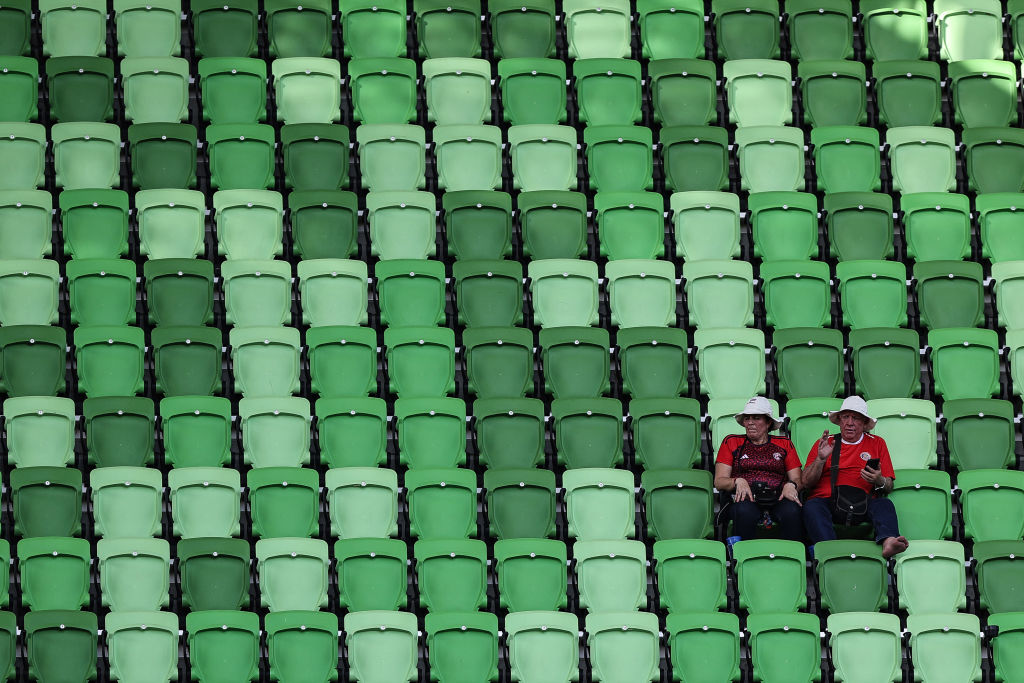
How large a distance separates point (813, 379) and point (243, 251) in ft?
9.37

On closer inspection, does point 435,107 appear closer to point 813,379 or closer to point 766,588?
point 813,379

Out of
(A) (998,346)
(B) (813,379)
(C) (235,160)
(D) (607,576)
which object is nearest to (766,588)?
Answer: (D) (607,576)

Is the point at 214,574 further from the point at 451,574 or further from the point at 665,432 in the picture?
the point at 665,432

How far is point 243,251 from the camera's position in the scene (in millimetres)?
9672

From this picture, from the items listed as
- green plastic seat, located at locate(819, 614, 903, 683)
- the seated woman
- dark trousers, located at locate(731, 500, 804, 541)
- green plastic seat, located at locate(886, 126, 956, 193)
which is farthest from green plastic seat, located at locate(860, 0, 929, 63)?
green plastic seat, located at locate(819, 614, 903, 683)

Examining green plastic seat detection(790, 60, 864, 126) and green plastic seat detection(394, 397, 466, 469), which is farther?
green plastic seat detection(790, 60, 864, 126)

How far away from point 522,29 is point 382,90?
0.90m

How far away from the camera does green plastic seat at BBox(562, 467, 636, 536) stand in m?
8.52

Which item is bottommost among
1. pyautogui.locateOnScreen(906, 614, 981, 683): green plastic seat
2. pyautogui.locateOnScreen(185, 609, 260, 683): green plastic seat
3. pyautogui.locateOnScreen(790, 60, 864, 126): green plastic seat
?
pyautogui.locateOnScreen(906, 614, 981, 683): green plastic seat

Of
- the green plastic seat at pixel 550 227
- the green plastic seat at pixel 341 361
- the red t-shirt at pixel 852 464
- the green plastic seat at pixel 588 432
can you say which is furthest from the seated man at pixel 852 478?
the green plastic seat at pixel 341 361

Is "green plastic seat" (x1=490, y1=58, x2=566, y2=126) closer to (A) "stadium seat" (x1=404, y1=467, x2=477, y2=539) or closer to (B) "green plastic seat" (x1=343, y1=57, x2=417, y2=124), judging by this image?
(B) "green plastic seat" (x1=343, y1=57, x2=417, y2=124)

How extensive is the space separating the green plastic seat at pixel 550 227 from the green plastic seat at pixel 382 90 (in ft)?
3.09

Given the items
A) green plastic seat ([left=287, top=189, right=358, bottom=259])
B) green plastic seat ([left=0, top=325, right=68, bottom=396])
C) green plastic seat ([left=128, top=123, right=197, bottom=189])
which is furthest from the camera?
green plastic seat ([left=128, top=123, right=197, bottom=189])

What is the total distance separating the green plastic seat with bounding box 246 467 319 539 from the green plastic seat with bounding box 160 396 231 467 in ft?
1.17
